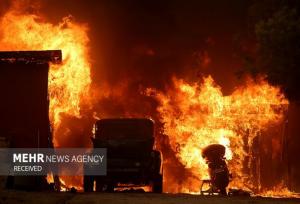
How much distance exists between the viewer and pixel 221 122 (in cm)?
2281

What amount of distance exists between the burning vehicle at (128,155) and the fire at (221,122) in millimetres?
6694

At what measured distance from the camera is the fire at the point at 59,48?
22.4 m

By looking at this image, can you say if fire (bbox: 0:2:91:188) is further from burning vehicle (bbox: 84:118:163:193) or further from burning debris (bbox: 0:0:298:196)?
burning vehicle (bbox: 84:118:163:193)

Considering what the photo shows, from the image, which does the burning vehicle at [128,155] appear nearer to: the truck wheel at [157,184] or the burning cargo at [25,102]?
the truck wheel at [157,184]

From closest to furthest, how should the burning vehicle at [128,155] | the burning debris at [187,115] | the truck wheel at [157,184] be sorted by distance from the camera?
the burning vehicle at [128,155], the truck wheel at [157,184], the burning debris at [187,115]

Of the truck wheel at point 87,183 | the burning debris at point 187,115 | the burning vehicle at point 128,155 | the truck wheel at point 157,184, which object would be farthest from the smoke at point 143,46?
the truck wheel at point 87,183

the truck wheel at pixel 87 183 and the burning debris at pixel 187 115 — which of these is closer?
the truck wheel at pixel 87 183

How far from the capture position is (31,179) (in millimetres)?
16531

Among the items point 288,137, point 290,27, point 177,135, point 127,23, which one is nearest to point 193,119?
point 177,135

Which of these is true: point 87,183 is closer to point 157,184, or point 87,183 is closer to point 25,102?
point 157,184

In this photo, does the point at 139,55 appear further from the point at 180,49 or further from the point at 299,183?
the point at 299,183

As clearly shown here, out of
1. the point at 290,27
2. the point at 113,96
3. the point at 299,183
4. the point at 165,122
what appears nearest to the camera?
the point at 290,27

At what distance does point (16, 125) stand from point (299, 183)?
41.1ft

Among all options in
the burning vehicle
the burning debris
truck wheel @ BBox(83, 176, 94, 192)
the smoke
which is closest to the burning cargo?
the burning vehicle
